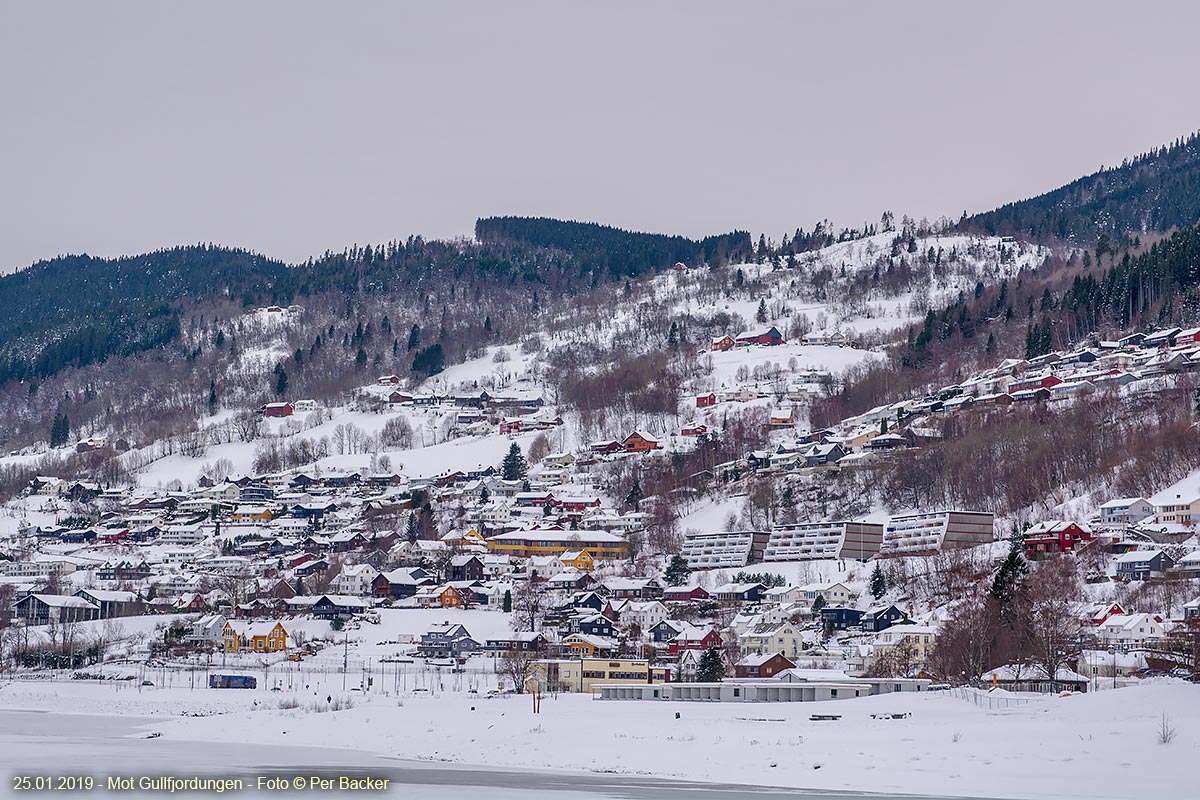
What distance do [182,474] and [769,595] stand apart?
87.7 m

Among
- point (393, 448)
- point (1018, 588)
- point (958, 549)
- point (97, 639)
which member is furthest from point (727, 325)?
point (1018, 588)

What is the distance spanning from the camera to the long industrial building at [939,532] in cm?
8600

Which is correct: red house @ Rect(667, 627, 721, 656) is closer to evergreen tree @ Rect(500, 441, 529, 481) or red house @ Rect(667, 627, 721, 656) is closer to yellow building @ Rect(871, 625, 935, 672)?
yellow building @ Rect(871, 625, 935, 672)

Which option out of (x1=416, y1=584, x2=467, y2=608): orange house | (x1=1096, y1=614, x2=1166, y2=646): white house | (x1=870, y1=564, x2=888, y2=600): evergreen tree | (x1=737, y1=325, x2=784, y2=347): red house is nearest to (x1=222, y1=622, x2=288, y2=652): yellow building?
(x1=416, y1=584, x2=467, y2=608): orange house

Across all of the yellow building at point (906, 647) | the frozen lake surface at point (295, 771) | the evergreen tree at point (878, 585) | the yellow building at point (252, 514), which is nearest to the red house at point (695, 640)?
the yellow building at point (906, 647)

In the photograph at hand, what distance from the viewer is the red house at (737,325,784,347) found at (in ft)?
582

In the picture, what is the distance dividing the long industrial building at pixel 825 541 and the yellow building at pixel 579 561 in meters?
11.5

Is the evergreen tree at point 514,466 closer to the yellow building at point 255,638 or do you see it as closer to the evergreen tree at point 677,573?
the evergreen tree at point 677,573

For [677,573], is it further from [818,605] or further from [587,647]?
[587,647]

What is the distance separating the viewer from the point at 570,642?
7156 centimetres

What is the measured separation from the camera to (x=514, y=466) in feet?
439

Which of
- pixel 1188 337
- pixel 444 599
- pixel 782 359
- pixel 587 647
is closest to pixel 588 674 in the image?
pixel 587 647

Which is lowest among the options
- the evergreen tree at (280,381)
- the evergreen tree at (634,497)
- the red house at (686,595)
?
the red house at (686,595)

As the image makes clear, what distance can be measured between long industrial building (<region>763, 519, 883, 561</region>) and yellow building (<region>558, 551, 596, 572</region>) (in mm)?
11519
